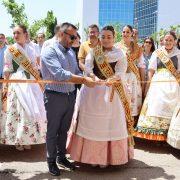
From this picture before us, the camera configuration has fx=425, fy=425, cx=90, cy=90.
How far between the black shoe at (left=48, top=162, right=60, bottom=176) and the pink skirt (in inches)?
11.5

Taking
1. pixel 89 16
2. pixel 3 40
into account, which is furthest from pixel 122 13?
pixel 3 40

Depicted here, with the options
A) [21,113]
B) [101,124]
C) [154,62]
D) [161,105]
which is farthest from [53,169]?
[154,62]

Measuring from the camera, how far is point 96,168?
5234 millimetres

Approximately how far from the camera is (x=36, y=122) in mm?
5734

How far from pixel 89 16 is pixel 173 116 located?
85.7m

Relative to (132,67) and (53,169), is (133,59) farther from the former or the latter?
(53,169)

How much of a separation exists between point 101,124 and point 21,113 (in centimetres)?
127

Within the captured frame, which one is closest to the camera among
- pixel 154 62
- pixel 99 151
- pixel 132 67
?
pixel 99 151

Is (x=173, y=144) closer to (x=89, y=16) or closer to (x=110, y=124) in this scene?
(x=110, y=124)

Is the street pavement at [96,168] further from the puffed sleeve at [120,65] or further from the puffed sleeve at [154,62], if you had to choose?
the puffed sleeve at [154,62]

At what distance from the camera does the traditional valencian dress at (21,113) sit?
5.64 m

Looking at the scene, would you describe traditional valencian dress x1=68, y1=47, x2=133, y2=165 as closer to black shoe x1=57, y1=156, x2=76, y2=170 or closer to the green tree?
black shoe x1=57, y1=156, x2=76, y2=170

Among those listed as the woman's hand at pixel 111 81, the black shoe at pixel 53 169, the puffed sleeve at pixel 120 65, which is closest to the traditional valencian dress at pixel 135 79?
the puffed sleeve at pixel 120 65

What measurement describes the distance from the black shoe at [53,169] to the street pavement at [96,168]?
6 centimetres
